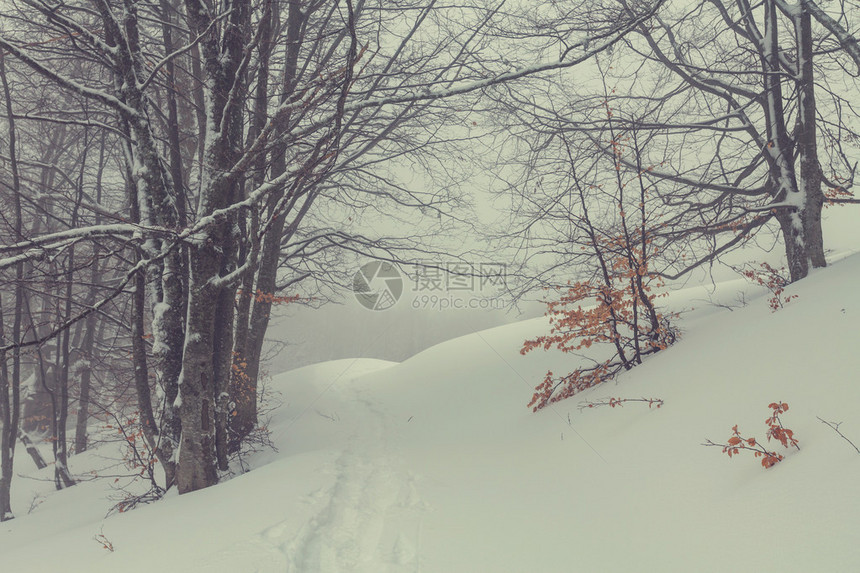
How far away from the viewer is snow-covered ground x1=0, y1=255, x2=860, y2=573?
8.14ft

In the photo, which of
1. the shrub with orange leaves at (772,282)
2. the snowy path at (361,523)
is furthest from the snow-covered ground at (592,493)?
the shrub with orange leaves at (772,282)

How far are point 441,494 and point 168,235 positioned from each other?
332cm

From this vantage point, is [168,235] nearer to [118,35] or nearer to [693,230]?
[118,35]

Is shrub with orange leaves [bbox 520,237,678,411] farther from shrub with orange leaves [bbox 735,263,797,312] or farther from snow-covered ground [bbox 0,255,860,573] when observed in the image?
shrub with orange leaves [bbox 735,263,797,312]

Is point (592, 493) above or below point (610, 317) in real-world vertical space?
below

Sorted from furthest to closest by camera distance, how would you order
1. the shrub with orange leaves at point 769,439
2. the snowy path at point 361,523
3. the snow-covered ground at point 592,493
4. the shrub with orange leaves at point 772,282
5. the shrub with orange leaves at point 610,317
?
the shrub with orange leaves at point 610,317
the shrub with orange leaves at point 772,282
the snowy path at point 361,523
the shrub with orange leaves at point 769,439
the snow-covered ground at point 592,493

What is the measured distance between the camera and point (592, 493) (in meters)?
3.49

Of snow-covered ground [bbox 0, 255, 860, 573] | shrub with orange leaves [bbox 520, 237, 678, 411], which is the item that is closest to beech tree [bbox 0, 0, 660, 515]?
snow-covered ground [bbox 0, 255, 860, 573]

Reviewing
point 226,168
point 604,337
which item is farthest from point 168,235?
point 604,337

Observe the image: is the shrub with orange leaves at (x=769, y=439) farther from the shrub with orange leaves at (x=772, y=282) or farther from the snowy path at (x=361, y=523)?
the shrub with orange leaves at (x=772, y=282)

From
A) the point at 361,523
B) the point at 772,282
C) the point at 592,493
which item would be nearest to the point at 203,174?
the point at 361,523

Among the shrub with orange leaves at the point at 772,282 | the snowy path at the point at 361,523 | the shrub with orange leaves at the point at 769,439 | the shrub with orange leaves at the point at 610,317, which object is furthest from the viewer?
the shrub with orange leaves at the point at 610,317

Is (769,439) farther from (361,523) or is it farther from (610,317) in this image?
(610,317)

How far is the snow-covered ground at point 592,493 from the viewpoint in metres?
2.48
